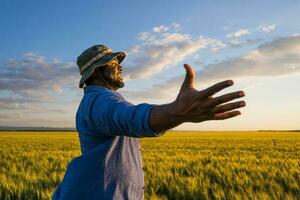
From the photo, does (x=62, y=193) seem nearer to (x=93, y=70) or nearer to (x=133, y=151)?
(x=133, y=151)

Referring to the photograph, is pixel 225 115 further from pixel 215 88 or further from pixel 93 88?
pixel 93 88

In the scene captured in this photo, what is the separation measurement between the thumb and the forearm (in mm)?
97

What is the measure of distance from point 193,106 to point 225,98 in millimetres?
135

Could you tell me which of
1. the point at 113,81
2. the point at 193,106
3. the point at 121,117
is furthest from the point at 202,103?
the point at 113,81

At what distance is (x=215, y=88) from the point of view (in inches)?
67.9

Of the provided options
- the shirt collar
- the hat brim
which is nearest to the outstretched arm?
the shirt collar

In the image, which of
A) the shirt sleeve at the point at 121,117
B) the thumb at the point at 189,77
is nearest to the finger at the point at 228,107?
the thumb at the point at 189,77

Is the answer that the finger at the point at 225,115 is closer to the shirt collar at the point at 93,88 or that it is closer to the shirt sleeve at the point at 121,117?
the shirt sleeve at the point at 121,117

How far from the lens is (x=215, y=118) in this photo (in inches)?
73.0

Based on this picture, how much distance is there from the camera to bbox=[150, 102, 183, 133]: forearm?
185cm

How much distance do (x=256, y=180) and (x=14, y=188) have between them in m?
3.86

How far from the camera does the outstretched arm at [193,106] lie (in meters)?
1.73

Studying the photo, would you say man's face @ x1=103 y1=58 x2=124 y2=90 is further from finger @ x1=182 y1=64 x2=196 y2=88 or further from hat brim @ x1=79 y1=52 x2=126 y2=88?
finger @ x1=182 y1=64 x2=196 y2=88

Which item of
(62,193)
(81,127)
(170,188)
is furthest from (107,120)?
(170,188)
